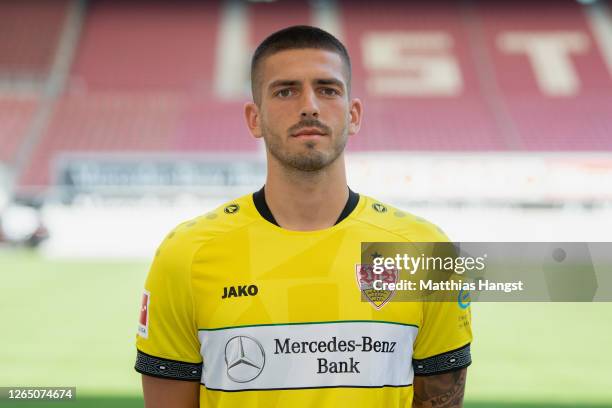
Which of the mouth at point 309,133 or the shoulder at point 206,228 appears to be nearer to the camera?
the mouth at point 309,133

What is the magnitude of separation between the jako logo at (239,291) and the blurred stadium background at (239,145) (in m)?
3.91

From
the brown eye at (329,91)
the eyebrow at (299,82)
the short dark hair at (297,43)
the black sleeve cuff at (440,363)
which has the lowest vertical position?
the black sleeve cuff at (440,363)

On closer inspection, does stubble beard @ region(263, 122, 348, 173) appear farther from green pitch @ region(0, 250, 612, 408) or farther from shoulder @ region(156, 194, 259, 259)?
green pitch @ region(0, 250, 612, 408)

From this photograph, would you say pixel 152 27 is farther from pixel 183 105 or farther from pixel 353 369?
pixel 353 369

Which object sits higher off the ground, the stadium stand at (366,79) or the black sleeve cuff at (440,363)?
the stadium stand at (366,79)

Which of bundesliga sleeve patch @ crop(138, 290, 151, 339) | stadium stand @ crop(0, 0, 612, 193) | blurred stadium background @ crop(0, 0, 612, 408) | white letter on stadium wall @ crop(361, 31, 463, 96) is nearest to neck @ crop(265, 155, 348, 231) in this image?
bundesliga sleeve patch @ crop(138, 290, 151, 339)

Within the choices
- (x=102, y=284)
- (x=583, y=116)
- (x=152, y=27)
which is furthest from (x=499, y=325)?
(x=152, y=27)

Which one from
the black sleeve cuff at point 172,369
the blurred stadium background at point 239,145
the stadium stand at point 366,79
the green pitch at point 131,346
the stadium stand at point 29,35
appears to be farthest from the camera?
the stadium stand at point 29,35

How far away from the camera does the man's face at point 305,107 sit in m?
1.83

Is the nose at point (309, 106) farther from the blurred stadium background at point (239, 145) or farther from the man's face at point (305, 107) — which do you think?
the blurred stadium background at point (239, 145)

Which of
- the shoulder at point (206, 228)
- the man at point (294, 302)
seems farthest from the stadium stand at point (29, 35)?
the man at point (294, 302)

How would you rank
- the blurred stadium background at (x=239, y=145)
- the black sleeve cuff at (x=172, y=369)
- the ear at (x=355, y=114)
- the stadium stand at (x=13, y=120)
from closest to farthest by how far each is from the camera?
1. the black sleeve cuff at (x=172, y=369)
2. the ear at (x=355, y=114)
3. the blurred stadium background at (x=239, y=145)
4. the stadium stand at (x=13, y=120)

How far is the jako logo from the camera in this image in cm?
190

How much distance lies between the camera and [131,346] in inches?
266
